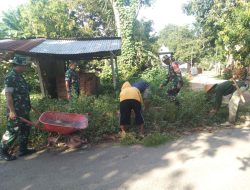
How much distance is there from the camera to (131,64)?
19.6 metres

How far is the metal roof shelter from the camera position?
36.5 ft

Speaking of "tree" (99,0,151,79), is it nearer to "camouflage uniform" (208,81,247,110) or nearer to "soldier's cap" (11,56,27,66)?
"camouflage uniform" (208,81,247,110)

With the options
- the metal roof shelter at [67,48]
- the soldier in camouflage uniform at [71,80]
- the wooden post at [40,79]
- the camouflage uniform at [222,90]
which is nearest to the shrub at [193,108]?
the camouflage uniform at [222,90]

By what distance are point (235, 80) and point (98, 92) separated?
7.90 m

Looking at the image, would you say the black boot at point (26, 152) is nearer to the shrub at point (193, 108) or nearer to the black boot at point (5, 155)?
the black boot at point (5, 155)

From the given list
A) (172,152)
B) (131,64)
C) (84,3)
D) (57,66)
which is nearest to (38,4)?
(84,3)

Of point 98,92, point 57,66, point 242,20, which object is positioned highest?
point 242,20

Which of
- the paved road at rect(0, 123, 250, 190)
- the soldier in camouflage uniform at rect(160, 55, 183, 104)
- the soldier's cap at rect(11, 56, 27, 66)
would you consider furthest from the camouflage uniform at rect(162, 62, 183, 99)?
the soldier's cap at rect(11, 56, 27, 66)

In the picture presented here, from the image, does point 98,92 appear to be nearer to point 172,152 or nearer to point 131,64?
point 131,64

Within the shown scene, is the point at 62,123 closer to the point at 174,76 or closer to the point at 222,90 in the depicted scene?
the point at 174,76

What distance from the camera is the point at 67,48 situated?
1191cm

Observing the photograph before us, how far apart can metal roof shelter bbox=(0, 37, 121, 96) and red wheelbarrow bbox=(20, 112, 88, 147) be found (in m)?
4.78

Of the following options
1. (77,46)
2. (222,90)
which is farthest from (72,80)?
(222,90)

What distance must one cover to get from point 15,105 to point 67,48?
6486 mm
